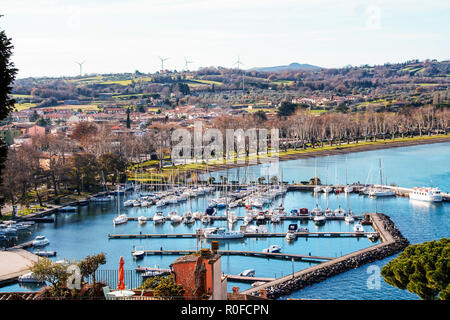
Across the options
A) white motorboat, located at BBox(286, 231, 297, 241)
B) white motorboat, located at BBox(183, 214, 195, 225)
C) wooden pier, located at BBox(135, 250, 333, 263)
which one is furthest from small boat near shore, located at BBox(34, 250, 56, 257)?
white motorboat, located at BBox(286, 231, 297, 241)

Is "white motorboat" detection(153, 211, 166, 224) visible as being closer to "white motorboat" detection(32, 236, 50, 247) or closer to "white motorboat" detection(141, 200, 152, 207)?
"white motorboat" detection(141, 200, 152, 207)

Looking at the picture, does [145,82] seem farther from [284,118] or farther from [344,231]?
[344,231]

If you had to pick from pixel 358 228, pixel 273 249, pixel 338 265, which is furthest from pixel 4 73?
pixel 358 228

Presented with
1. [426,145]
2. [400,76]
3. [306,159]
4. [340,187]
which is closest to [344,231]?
[340,187]

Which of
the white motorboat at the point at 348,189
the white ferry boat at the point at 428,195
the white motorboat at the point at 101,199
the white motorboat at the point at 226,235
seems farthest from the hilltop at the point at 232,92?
the white motorboat at the point at 226,235

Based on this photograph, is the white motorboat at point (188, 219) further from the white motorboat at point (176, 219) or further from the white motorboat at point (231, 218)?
the white motorboat at point (231, 218)

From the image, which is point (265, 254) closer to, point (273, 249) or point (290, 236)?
point (273, 249)
